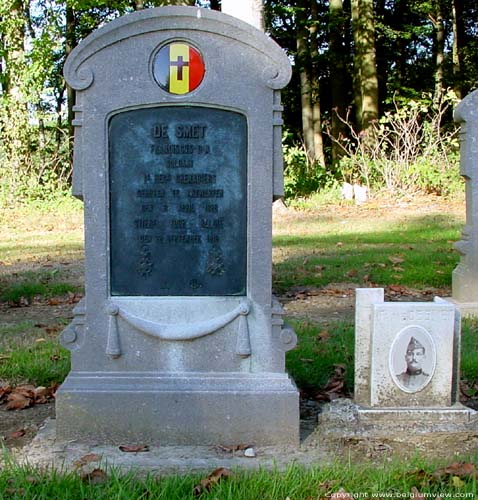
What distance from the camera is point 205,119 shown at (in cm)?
435

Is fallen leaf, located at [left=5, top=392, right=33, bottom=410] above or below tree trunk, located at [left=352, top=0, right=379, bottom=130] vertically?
below

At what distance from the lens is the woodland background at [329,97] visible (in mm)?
17828

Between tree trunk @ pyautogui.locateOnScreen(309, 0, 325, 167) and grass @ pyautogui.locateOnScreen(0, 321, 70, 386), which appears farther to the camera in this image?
tree trunk @ pyautogui.locateOnScreen(309, 0, 325, 167)

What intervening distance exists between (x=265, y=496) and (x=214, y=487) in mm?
251

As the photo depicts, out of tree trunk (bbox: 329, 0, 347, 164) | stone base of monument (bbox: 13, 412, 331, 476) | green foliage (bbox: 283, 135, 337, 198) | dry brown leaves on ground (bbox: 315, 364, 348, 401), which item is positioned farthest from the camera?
tree trunk (bbox: 329, 0, 347, 164)

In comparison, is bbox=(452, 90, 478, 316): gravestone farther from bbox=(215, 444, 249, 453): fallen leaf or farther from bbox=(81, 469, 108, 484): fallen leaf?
bbox=(81, 469, 108, 484): fallen leaf

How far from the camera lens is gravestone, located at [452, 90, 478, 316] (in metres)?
7.66

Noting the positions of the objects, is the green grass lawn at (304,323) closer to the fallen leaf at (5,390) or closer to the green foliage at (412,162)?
the fallen leaf at (5,390)

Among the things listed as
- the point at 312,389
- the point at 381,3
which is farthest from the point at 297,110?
the point at 312,389

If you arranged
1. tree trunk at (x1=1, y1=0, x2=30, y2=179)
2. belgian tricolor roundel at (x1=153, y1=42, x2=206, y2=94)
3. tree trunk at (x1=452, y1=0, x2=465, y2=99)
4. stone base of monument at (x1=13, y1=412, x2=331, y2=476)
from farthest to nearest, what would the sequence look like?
tree trunk at (x1=452, y1=0, x2=465, y2=99), tree trunk at (x1=1, y1=0, x2=30, y2=179), belgian tricolor roundel at (x1=153, y1=42, x2=206, y2=94), stone base of monument at (x1=13, y1=412, x2=331, y2=476)

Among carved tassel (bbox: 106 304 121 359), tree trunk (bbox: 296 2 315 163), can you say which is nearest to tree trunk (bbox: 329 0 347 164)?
tree trunk (bbox: 296 2 315 163)

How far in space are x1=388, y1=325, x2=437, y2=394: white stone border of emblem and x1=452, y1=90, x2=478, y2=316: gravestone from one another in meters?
Result: 3.55

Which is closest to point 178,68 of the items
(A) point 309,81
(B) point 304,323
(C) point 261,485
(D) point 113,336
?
(D) point 113,336

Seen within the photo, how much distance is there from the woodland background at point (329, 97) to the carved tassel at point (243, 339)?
688cm
